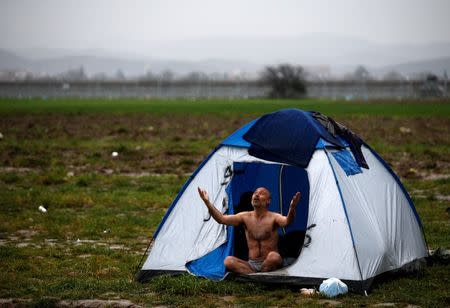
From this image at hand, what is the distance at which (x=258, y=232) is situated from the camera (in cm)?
1072

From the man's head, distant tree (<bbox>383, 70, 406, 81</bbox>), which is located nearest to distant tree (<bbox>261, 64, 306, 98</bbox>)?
distant tree (<bbox>383, 70, 406, 81</bbox>)

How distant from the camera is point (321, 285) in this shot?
388 inches

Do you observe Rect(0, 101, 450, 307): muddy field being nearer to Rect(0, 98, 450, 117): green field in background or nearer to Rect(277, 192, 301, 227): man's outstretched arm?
Rect(277, 192, 301, 227): man's outstretched arm

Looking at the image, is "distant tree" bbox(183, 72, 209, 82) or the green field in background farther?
"distant tree" bbox(183, 72, 209, 82)

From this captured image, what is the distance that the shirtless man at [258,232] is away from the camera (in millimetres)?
10539

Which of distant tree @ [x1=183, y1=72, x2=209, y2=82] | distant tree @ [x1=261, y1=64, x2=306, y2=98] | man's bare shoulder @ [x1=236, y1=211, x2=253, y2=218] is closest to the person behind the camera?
man's bare shoulder @ [x1=236, y1=211, x2=253, y2=218]

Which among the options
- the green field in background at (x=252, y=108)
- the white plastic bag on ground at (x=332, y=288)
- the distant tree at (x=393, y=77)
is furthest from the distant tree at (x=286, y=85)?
the white plastic bag on ground at (x=332, y=288)

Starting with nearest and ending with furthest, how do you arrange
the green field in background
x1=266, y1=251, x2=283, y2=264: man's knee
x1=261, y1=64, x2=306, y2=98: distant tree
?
x1=266, y1=251, x2=283, y2=264: man's knee → the green field in background → x1=261, y1=64, x2=306, y2=98: distant tree

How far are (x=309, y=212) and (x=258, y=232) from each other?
0.70 m

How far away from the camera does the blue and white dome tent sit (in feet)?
34.0

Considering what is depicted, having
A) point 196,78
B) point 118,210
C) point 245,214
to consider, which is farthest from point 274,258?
point 196,78

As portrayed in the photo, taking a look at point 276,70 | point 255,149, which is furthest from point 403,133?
point 276,70

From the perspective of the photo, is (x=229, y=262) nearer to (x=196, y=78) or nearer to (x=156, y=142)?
(x=156, y=142)

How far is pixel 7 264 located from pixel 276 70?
9441 cm
